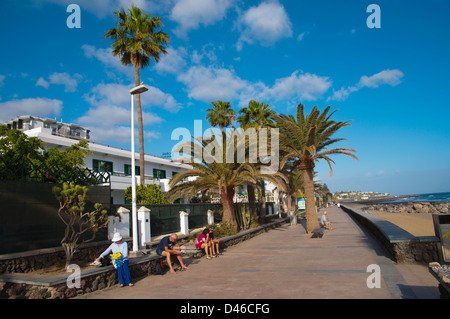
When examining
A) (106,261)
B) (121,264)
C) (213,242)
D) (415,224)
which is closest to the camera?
(121,264)

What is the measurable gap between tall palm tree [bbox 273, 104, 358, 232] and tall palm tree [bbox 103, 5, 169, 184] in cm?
999

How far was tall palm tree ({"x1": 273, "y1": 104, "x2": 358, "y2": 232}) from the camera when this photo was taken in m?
18.6

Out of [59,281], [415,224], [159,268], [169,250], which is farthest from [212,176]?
[415,224]

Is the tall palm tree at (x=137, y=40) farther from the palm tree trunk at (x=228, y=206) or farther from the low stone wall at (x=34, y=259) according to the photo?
Result: the low stone wall at (x=34, y=259)

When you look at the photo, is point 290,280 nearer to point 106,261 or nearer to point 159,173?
point 106,261

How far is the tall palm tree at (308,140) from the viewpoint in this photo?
731 inches

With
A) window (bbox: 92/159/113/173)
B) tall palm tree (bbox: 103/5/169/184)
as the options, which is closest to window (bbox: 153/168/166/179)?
window (bbox: 92/159/113/173)

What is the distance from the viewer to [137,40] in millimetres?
22266

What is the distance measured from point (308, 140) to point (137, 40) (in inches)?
544

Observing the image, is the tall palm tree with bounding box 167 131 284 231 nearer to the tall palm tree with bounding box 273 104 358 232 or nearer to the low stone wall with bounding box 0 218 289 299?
the tall palm tree with bounding box 273 104 358 232

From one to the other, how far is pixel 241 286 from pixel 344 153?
1366cm

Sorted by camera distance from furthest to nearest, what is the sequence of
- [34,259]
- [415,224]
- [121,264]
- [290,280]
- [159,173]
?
[159,173], [415,224], [34,259], [121,264], [290,280]

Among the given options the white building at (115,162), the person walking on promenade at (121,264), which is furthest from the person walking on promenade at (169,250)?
the white building at (115,162)
